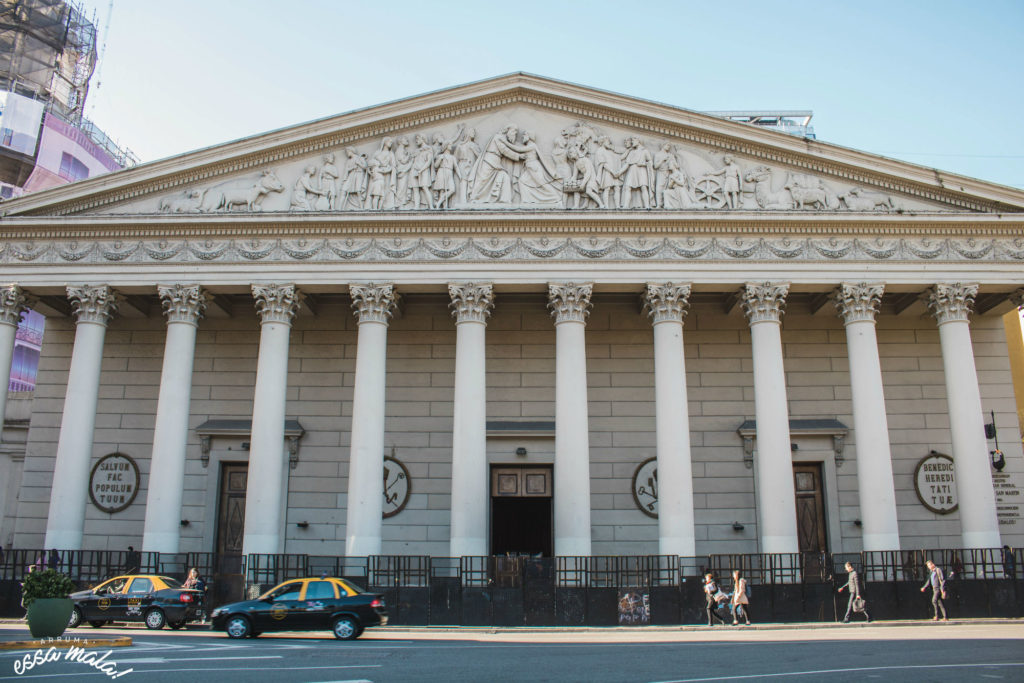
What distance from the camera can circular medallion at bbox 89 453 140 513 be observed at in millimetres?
27641

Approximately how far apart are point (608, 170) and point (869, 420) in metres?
→ 10.8

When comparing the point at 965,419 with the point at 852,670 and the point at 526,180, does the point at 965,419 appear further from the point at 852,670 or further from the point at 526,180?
the point at 852,670

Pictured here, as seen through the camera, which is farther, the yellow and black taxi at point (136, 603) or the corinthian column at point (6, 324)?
the corinthian column at point (6, 324)

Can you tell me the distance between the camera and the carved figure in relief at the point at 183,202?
85.1 ft

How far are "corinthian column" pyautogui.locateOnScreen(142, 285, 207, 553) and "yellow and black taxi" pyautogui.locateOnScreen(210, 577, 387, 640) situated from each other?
6285mm

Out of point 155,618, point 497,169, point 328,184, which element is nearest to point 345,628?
point 155,618

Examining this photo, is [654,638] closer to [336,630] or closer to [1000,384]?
[336,630]

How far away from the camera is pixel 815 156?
84.4 feet

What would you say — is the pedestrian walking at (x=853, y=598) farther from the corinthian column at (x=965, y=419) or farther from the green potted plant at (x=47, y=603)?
the green potted plant at (x=47, y=603)

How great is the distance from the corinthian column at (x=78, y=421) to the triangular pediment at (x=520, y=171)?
298cm

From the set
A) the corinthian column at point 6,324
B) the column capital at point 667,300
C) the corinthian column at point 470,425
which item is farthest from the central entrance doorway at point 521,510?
the corinthian column at point 6,324

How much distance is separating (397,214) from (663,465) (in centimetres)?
1093

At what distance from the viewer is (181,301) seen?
25.4 meters

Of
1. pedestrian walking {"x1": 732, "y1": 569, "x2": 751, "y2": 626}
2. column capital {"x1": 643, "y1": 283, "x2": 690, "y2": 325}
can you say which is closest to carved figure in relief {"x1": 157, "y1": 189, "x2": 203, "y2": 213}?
column capital {"x1": 643, "y1": 283, "x2": 690, "y2": 325}
